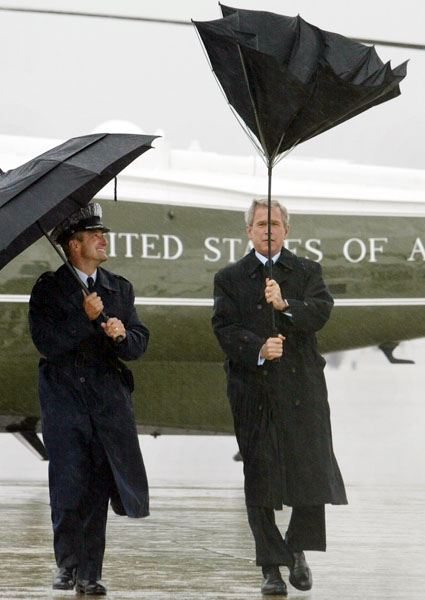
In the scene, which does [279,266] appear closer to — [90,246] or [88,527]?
[90,246]

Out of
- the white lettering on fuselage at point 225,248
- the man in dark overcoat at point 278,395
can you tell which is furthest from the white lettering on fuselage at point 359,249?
the man in dark overcoat at point 278,395

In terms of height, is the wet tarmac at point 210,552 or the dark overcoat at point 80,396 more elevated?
the dark overcoat at point 80,396

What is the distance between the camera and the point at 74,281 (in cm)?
636

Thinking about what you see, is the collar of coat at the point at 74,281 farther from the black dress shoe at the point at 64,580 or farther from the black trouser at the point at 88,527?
the black dress shoe at the point at 64,580

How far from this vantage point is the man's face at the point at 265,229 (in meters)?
6.54

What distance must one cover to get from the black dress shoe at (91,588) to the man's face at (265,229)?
1.71 metres

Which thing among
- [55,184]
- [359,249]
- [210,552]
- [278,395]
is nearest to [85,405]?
[278,395]

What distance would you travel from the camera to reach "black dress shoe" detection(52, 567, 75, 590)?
6008 mm

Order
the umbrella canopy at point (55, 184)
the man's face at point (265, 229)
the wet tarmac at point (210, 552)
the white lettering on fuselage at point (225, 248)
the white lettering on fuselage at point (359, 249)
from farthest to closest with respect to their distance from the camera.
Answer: the white lettering on fuselage at point (359, 249), the white lettering on fuselage at point (225, 248), the man's face at point (265, 229), the wet tarmac at point (210, 552), the umbrella canopy at point (55, 184)

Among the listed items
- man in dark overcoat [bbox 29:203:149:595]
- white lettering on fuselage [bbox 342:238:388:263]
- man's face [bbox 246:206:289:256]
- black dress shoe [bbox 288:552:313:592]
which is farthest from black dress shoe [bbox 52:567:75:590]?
white lettering on fuselage [bbox 342:238:388:263]

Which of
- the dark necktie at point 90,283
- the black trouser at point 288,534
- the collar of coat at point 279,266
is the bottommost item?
the black trouser at point 288,534

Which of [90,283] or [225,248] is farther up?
[90,283]

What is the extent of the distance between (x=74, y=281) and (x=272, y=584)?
5.28 ft

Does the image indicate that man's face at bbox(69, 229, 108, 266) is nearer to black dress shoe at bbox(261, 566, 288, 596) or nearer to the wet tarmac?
the wet tarmac
